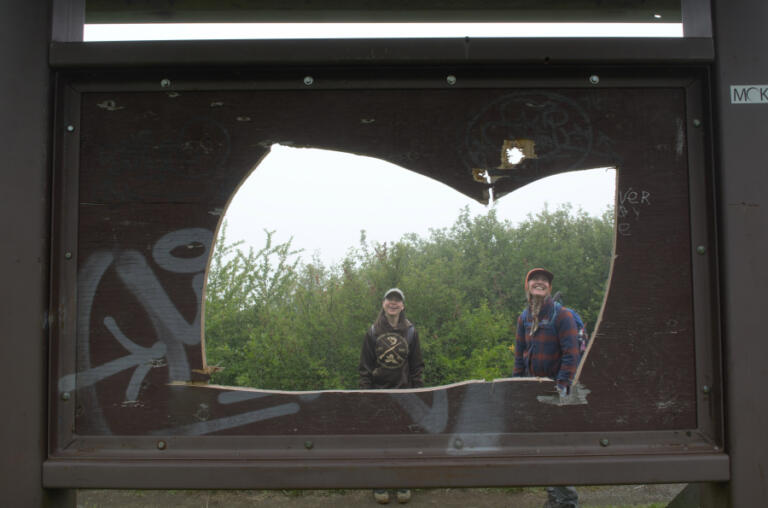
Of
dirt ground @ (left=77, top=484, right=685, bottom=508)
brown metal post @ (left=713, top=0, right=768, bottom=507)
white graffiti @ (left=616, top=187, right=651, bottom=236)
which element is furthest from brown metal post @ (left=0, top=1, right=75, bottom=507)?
dirt ground @ (left=77, top=484, right=685, bottom=508)

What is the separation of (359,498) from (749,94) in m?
3.71

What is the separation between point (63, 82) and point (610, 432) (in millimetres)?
2234

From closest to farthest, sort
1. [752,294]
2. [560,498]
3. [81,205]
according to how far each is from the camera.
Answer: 1. [752,294]
2. [81,205]
3. [560,498]

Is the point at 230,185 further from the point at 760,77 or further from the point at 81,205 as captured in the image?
the point at 760,77

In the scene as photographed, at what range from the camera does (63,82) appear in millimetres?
1703

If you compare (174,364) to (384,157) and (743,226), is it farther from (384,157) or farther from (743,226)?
(743,226)

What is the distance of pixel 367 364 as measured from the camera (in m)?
2.15

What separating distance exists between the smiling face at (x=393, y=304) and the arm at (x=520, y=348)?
484 mm

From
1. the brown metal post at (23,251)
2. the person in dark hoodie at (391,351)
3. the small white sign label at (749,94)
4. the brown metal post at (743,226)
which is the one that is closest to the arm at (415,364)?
the person in dark hoodie at (391,351)

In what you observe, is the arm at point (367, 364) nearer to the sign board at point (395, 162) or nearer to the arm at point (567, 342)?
the sign board at point (395, 162)

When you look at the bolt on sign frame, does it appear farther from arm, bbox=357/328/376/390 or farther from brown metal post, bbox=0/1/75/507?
arm, bbox=357/328/376/390

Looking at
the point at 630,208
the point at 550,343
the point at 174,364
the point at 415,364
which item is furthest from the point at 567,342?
the point at 174,364

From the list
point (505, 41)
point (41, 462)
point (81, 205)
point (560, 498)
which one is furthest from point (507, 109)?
point (560, 498)

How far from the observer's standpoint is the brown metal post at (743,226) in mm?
A: 1573
